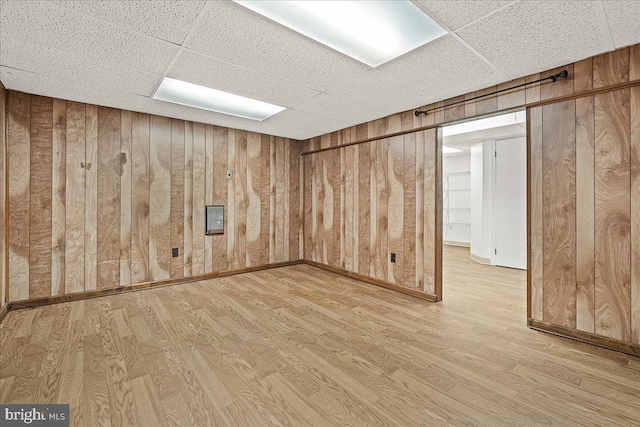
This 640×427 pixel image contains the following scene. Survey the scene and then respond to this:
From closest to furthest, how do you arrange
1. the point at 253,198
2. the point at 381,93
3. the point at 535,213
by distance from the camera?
the point at 535,213 → the point at 381,93 → the point at 253,198

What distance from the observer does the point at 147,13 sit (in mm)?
1727

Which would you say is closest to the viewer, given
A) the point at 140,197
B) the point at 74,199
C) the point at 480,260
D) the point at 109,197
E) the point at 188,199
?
the point at 74,199

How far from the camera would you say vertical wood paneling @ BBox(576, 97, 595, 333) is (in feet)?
7.66

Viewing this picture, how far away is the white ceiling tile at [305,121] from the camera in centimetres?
377

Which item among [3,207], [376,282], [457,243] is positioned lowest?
[376,282]

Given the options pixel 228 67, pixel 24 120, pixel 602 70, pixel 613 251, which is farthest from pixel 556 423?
pixel 24 120

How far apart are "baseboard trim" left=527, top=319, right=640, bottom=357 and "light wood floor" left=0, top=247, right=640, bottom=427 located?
3.0 inches

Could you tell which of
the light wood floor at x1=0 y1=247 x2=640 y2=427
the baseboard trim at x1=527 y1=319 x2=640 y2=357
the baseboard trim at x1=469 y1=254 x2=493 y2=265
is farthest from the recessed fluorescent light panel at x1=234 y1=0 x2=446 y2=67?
the baseboard trim at x1=469 y1=254 x2=493 y2=265

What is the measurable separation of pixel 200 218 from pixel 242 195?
75 centimetres

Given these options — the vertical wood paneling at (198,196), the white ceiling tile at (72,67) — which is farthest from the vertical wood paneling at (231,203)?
the white ceiling tile at (72,67)

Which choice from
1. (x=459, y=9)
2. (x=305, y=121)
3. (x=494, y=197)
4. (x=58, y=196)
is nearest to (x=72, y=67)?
(x=58, y=196)

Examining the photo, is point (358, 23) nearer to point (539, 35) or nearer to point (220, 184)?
point (539, 35)

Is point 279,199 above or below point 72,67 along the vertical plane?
below

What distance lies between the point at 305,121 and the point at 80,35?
2.54 metres
